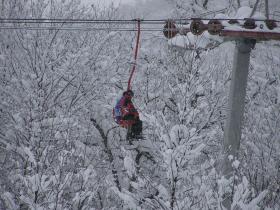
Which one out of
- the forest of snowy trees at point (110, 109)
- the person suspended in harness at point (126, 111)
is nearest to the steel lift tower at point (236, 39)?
the forest of snowy trees at point (110, 109)

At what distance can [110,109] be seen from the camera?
17391 mm

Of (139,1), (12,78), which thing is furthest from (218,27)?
(139,1)

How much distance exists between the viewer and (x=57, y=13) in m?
16.1

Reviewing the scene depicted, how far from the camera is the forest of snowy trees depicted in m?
10.2

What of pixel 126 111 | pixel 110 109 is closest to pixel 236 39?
pixel 126 111

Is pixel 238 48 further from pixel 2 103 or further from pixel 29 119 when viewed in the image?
pixel 2 103

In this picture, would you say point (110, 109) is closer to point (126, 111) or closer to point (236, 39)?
point (126, 111)

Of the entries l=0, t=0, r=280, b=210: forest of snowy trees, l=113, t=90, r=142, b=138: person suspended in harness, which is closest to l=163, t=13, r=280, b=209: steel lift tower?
l=0, t=0, r=280, b=210: forest of snowy trees

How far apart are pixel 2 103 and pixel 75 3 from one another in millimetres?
5440

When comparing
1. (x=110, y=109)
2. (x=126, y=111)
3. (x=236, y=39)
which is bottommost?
(x=110, y=109)

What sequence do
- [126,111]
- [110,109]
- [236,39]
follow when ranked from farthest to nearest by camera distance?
1. [110,109]
2. [126,111]
3. [236,39]

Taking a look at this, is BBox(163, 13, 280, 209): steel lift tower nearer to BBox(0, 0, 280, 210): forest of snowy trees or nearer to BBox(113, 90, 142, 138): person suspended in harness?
BBox(0, 0, 280, 210): forest of snowy trees

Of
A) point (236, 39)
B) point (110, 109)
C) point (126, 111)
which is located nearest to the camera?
point (236, 39)

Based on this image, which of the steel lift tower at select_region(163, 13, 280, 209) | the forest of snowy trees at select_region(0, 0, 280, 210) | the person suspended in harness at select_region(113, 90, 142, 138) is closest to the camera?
the steel lift tower at select_region(163, 13, 280, 209)
